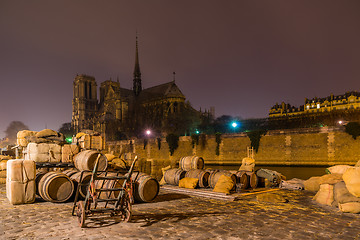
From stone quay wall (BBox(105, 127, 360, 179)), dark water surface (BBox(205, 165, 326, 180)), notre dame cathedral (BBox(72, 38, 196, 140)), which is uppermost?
notre dame cathedral (BBox(72, 38, 196, 140))

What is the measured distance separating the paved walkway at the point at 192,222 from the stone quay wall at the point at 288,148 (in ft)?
52.4

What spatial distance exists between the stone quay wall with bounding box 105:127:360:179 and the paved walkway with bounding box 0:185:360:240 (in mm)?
15985

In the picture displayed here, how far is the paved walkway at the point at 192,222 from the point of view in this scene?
4.77m

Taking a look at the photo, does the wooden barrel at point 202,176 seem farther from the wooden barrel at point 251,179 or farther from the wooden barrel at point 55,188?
the wooden barrel at point 55,188

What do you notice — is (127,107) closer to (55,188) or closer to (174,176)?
(174,176)

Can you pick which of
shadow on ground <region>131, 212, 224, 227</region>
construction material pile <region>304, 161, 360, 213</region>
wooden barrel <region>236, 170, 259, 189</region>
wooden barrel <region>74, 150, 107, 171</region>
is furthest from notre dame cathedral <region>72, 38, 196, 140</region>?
shadow on ground <region>131, 212, 224, 227</region>

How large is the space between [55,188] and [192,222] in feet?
15.2

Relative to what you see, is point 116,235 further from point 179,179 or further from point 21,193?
point 179,179

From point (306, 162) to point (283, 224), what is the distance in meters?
28.4

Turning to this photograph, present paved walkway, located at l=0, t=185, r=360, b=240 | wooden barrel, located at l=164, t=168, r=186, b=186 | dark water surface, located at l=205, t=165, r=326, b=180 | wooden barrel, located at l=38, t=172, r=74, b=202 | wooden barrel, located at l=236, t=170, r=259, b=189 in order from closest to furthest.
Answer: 1. paved walkway, located at l=0, t=185, r=360, b=240
2. wooden barrel, located at l=38, t=172, r=74, b=202
3. wooden barrel, located at l=236, t=170, r=259, b=189
4. wooden barrel, located at l=164, t=168, r=186, b=186
5. dark water surface, located at l=205, t=165, r=326, b=180

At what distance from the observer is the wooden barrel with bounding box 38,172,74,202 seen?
7734mm

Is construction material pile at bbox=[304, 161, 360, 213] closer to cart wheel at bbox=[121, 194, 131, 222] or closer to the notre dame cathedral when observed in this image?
cart wheel at bbox=[121, 194, 131, 222]

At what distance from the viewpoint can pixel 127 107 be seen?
75.9m

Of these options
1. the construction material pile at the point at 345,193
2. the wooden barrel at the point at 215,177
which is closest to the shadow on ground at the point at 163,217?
the construction material pile at the point at 345,193
